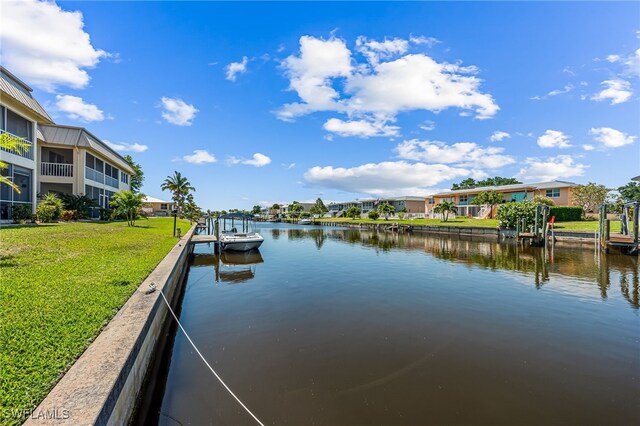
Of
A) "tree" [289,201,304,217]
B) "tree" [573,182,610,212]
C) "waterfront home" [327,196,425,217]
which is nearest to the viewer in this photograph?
"tree" [573,182,610,212]

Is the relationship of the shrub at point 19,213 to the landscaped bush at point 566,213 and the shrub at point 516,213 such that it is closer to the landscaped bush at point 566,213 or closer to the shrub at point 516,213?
the shrub at point 516,213

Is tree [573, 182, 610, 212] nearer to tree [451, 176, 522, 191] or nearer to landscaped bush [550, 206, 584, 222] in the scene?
landscaped bush [550, 206, 584, 222]

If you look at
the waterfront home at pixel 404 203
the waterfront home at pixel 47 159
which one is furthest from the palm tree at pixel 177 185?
the waterfront home at pixel 404 203

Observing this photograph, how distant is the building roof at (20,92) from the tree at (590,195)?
188 feet

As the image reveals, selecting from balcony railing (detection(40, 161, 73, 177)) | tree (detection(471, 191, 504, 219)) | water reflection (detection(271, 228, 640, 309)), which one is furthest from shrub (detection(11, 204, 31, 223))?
tree (detection(471, 191, 504, 219))

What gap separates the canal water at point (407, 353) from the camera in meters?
4.75

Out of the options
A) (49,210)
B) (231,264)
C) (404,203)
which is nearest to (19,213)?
(49,210)

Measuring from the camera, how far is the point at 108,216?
97.5ft

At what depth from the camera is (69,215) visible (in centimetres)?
2220

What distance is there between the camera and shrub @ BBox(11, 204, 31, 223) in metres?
17.4

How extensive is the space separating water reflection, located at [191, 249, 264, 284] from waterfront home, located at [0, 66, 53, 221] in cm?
1011

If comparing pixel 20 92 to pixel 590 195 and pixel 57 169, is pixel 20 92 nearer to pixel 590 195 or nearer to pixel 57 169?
pixel 57 169

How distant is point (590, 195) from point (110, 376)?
54676 millimetres

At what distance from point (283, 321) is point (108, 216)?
1125 inches
